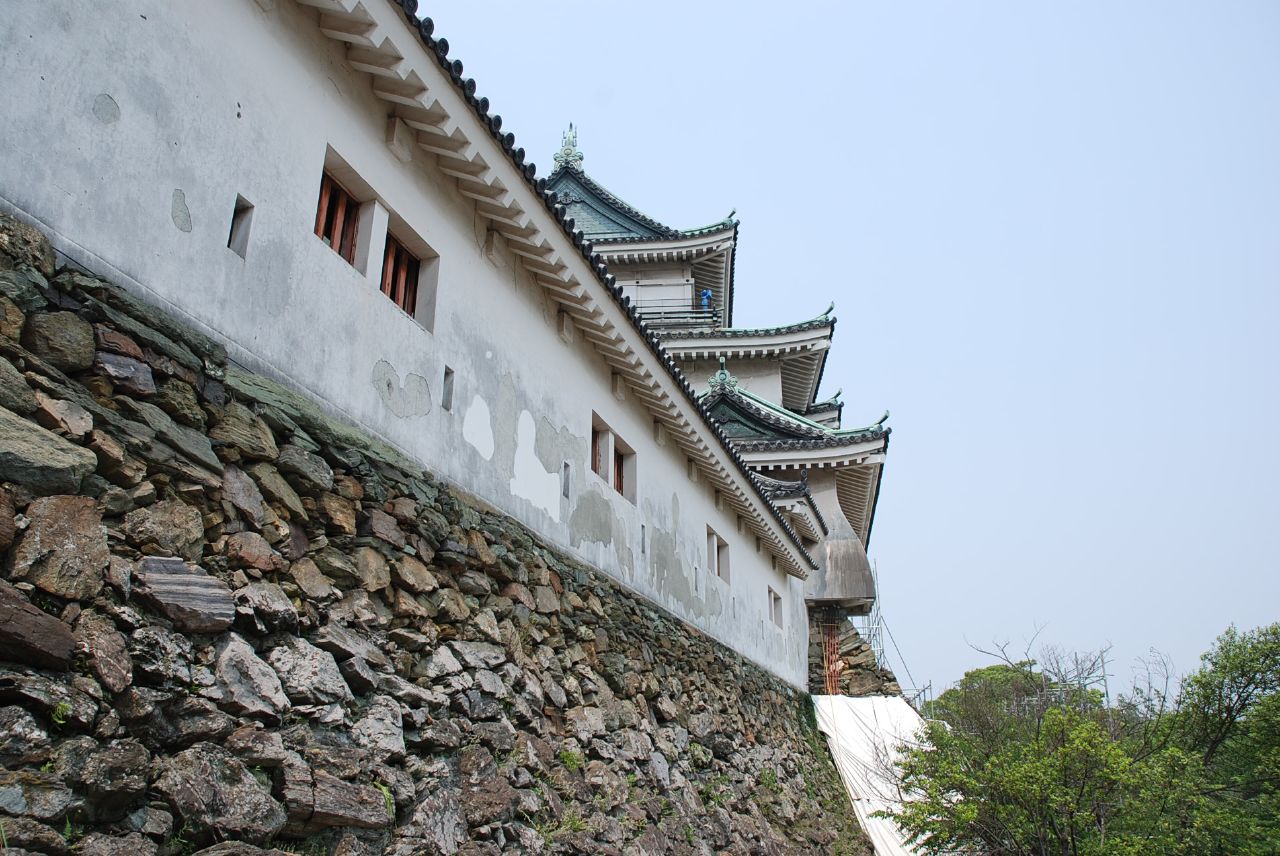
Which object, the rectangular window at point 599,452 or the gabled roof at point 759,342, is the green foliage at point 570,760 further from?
the gabled roof at point 759,342

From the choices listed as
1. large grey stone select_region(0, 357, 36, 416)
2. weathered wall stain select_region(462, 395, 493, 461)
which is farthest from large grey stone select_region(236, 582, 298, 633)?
weathered wall stain select_region(462, 395, 493, 461)

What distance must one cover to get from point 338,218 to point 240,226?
1.12 meters

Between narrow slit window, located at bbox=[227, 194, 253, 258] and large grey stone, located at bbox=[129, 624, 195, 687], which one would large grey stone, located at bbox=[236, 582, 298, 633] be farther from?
narrow slit window, located at bbox=[227, 194, 253, 258]

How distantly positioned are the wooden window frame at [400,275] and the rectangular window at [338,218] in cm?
31

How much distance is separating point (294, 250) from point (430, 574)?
2186 mm

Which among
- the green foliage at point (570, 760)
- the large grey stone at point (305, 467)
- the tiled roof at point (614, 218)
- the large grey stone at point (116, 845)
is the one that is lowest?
the large grey stone at point (116, 845)

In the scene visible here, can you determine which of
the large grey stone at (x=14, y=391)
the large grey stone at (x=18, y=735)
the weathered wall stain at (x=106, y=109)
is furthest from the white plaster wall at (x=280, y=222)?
the large grey stone at (x=18, y=735)

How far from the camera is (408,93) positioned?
21.0 ft

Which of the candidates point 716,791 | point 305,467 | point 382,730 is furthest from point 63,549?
point 716,791

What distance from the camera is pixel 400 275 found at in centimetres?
688

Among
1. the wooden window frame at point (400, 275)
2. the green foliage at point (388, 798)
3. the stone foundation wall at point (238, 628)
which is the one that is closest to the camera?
the stone foundation wall at point (238, 628)

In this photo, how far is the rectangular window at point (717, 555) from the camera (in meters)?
13.2

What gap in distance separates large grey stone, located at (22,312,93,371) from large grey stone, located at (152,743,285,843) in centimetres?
172

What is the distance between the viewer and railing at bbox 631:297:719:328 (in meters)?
25.5
